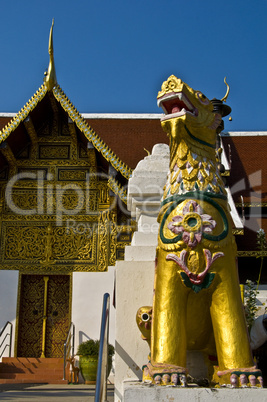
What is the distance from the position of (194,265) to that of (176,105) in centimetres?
80

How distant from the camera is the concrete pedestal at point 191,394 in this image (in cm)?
198

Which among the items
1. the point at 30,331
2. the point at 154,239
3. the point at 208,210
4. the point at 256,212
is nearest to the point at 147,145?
the point at 256,212

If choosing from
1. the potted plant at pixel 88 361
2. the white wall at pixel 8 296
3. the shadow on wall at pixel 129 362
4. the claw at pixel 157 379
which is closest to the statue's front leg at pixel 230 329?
the claw at pixel 157 379

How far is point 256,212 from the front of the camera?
823 cm

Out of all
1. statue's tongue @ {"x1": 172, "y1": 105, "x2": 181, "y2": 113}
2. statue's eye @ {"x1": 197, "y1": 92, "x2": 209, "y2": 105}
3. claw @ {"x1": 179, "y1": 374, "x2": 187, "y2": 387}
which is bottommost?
claw @ {"x1": 179, "y1": 374, "x2": 187, "y2": 387}

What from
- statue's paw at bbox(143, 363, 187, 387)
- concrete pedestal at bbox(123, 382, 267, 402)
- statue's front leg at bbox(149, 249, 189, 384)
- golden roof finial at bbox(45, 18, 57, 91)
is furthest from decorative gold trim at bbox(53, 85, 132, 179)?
concrete pedestal at bbox(123, 382, 267, 402)

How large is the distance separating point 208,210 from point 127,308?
→ 30.7 inches

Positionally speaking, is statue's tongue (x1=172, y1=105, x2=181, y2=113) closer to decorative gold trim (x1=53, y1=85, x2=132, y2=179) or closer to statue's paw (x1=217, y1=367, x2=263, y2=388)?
statue's paw (x1=217, y1=367, x2=263, y2=388)

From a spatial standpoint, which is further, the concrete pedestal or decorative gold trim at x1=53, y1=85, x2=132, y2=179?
decorative gold trim at x1=53, y1=85, x2=132, y2=179

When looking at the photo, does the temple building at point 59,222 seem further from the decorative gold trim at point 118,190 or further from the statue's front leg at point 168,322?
the statue's front leg at point 168,322

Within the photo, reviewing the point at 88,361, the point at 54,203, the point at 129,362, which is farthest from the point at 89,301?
the point at 129,362

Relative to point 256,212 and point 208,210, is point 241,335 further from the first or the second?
point 256,212

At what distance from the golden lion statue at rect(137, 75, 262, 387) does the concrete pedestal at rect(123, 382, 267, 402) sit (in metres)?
0.09

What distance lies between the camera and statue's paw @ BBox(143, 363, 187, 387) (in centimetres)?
210
